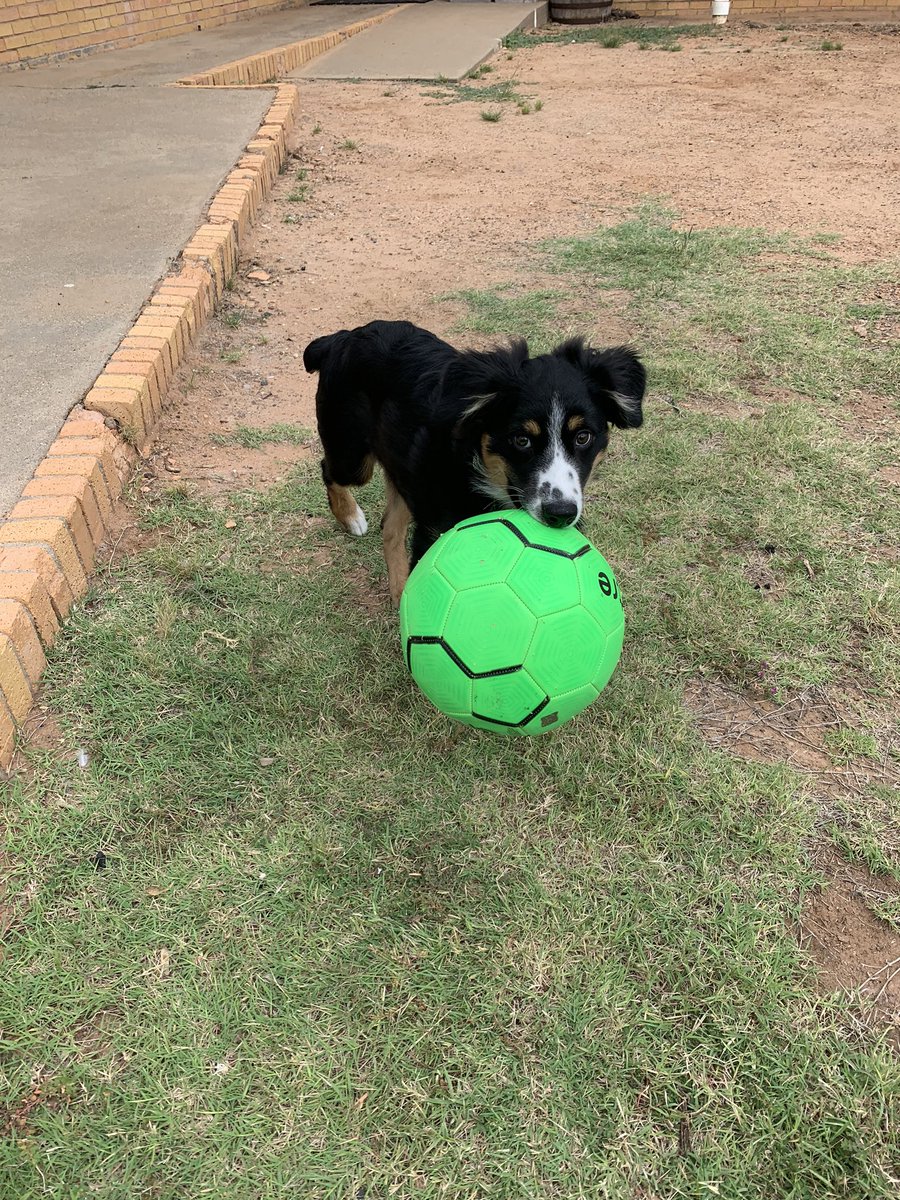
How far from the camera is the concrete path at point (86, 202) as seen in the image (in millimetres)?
3812

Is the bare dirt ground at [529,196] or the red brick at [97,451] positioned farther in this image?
the bare dirt ground at [529,196]

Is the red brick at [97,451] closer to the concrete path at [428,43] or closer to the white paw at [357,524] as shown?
the white paw at [357,524]

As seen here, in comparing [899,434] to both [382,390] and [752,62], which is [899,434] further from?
[752,62]

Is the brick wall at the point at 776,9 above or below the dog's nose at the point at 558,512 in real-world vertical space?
above

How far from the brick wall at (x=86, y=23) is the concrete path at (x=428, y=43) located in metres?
2.14

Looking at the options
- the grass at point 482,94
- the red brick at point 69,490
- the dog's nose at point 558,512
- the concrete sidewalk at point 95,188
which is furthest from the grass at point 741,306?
the grass at point 482,94

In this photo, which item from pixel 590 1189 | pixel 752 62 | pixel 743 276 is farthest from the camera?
pixel 752 62

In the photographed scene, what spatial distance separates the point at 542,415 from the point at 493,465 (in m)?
0.27

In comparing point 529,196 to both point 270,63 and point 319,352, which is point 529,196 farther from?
point 270,63

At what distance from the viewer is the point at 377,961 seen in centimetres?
→ 213

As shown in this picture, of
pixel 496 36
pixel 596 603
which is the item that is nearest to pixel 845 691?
pixel 596 603

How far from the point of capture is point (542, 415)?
262cm

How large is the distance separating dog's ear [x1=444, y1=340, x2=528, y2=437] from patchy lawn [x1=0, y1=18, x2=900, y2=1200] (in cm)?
95

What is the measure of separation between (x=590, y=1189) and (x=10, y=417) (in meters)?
3.44
